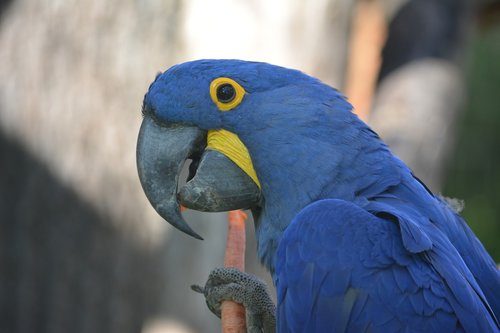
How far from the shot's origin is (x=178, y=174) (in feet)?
7.13

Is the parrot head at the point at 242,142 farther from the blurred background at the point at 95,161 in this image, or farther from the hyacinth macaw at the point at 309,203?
the blurred background at the point at 95,161

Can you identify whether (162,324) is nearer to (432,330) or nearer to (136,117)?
(136,117)

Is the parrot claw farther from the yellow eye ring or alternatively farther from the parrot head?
the yellow eye ring

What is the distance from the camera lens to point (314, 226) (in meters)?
2.04

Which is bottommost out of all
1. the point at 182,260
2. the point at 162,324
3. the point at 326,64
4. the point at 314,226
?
the point at 162,324

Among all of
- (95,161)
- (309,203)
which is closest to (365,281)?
(309,203)

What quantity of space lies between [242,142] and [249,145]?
22 mm

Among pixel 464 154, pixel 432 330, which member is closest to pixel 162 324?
pixel 432 330

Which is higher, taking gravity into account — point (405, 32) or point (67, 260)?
point (405, 32)

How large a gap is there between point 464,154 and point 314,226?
8135 mm

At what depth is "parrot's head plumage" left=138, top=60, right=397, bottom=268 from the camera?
2180 mm

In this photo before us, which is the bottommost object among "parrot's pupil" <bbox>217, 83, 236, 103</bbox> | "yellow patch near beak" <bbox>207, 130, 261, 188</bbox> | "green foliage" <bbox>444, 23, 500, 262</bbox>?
"green foliage" <bbox>444, 23, 500, 262</bbox>

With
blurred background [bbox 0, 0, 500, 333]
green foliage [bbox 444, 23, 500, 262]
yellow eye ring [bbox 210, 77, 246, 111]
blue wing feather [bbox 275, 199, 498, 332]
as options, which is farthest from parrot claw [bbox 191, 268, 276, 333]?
green foliage [bbox 444, 23, 500, 262]

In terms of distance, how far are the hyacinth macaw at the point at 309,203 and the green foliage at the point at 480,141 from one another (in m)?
7.26
